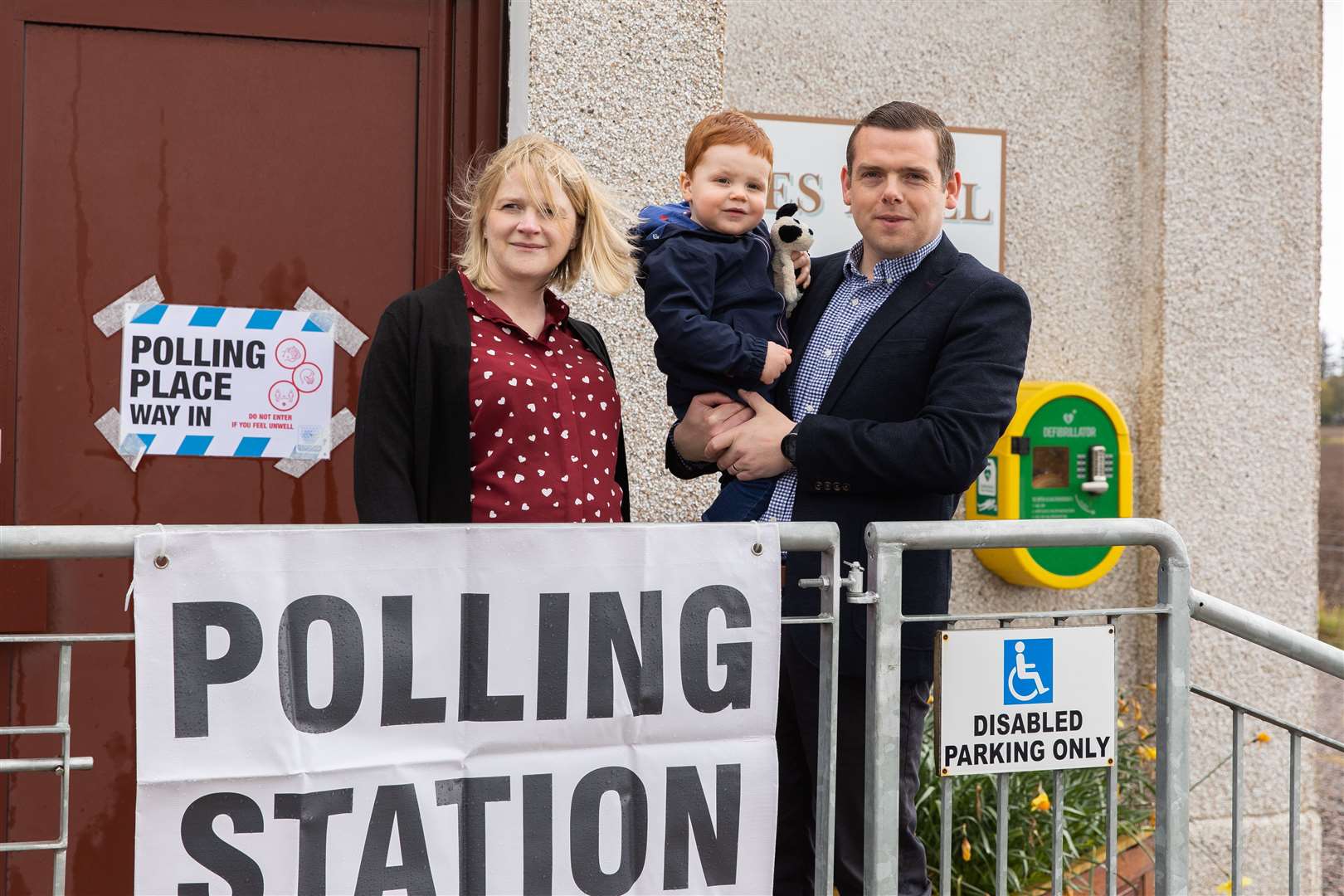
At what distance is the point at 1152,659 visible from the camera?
4949 mm

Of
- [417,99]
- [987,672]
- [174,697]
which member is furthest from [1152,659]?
[174,697]

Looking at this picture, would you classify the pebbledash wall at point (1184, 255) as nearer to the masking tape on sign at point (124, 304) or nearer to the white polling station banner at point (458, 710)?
the masking tape on sign at point (124, 304)

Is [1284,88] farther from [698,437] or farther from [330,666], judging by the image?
[330,666]

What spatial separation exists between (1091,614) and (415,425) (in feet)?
4.77

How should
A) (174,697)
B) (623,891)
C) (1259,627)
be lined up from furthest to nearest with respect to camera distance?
(1259,627), (623,891), (174,697)

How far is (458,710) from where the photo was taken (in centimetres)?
231

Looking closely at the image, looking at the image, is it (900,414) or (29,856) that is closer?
(900,414)

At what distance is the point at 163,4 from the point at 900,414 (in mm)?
2573

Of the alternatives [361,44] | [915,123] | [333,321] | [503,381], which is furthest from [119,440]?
[915,123]

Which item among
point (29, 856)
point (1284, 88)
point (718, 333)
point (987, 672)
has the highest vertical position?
point (1284, 88)

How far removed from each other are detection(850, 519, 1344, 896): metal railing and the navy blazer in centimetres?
15

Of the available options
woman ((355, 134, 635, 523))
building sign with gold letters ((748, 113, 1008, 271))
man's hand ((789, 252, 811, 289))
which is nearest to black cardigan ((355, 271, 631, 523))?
woman ((355, 134, 635, 523))

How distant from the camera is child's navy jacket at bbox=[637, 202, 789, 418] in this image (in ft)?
9.21

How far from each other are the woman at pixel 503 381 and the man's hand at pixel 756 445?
0.25 metres
